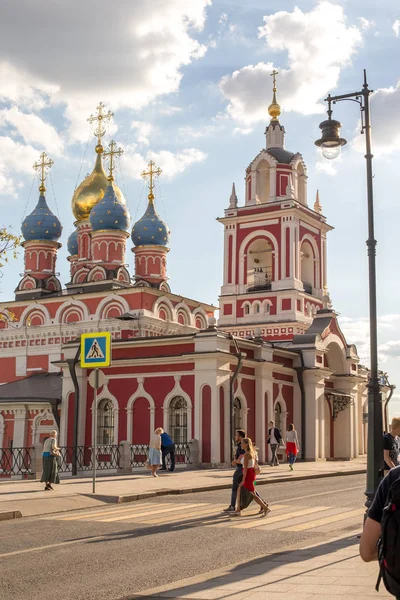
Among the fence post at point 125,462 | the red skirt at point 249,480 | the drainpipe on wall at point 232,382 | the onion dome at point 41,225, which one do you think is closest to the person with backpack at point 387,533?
the red skirt at point 249,480

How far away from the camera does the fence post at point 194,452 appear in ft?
90.5

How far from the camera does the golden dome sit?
51562 mm

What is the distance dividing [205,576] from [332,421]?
3048 cm

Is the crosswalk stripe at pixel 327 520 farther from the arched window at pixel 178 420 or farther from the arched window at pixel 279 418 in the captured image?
the arched window at pixel 279 418

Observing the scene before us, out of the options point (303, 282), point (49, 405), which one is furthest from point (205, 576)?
point (303, 282)

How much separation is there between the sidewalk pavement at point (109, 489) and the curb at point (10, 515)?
194mm

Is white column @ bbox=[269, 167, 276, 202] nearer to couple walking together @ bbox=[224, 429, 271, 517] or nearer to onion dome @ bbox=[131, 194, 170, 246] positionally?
onion dome @ bbox=[131, 194, 170, 246]

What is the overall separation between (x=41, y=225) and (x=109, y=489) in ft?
112

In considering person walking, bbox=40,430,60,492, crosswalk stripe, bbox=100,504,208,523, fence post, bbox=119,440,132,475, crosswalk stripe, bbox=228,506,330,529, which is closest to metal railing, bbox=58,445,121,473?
fence post, bbox=119,440,132,475

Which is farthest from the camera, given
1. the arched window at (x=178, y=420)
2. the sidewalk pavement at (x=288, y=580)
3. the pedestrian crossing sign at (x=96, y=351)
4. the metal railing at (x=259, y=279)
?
the metal railing at (x=259, y=279)

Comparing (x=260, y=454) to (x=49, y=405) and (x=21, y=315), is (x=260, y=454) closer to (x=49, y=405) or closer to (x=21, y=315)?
(x=49, y=405)

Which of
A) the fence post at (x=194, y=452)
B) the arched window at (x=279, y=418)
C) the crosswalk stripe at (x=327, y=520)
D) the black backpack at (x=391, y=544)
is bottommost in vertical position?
the crosswalk stripe at (x=327, y=520)

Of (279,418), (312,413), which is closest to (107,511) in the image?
(279,418)

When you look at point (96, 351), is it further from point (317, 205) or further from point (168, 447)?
point (317, 205)
